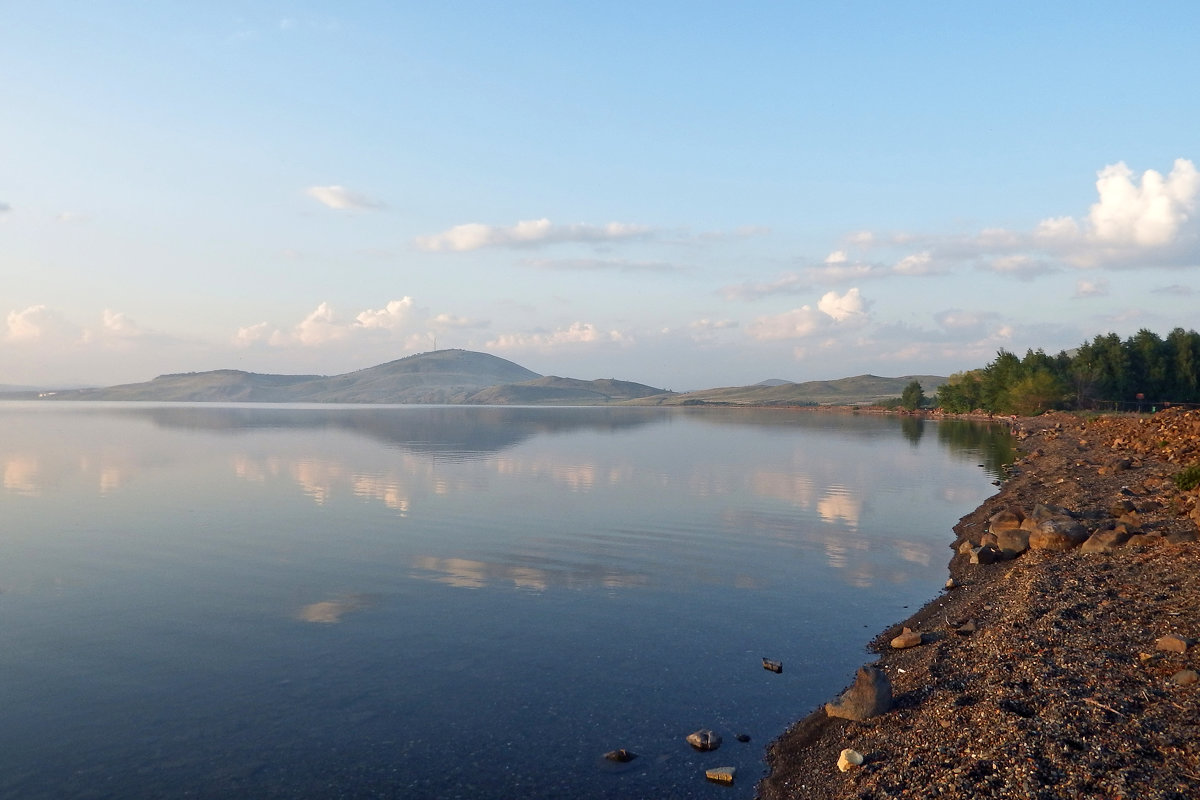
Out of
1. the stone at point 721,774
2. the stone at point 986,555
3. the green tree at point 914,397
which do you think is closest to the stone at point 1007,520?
the stone at point 986,555

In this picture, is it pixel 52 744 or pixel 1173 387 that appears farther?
pixel 1173 387

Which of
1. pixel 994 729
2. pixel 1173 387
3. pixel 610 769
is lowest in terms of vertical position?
pixel 610 769

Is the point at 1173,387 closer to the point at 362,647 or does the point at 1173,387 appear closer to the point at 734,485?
the point at 734,485

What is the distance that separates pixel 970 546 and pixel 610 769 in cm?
1784

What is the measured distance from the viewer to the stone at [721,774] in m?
10.7

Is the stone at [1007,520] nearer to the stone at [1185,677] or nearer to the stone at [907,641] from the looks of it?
the stone at [907,641]

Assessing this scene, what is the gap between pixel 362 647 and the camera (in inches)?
622

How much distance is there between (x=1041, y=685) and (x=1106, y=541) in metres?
11.8

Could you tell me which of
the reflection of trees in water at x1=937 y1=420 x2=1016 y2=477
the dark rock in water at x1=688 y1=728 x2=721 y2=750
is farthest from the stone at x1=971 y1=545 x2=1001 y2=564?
the reflection of trees in water at x1=937 y1=420 x2=1016 y2=477

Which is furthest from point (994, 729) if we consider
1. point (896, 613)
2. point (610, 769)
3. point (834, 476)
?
point (834, 476)

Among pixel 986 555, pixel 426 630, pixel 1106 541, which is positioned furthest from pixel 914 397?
pixel 426 630

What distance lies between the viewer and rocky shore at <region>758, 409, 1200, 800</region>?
30.2 feet

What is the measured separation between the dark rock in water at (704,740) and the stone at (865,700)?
198cm

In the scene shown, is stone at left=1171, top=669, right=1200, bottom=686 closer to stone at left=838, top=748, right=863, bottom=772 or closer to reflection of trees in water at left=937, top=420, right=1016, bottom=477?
stone at left=838, top=748, right=863, bottom=772
